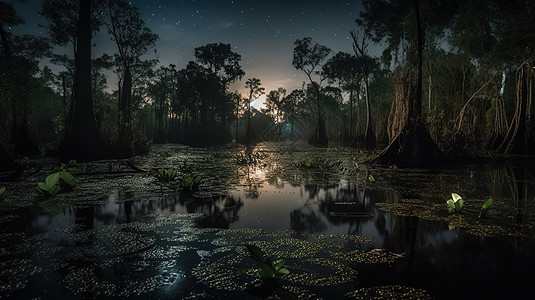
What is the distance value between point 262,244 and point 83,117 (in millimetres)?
14089

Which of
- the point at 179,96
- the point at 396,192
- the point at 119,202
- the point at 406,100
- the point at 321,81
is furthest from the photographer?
the point at 179,96

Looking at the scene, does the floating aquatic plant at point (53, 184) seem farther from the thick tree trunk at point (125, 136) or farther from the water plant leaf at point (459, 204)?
the thick tree trunk at point (125, 136)

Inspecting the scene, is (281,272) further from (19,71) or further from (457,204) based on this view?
(19,71)

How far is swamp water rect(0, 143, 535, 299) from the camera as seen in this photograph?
217cm

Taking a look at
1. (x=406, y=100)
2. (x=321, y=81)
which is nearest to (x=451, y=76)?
(x=321, y=81)

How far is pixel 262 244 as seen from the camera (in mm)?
3154

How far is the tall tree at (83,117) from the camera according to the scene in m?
13.4

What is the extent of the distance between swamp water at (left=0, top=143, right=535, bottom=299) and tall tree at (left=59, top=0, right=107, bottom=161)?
28.5ft

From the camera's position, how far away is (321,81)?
133ft

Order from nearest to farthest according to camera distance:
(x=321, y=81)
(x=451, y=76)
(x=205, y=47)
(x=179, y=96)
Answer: (x=451, y=76) < (x=321, y=81) < (x=205, y=47) < (x=179, y=96)

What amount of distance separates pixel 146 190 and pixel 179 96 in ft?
141

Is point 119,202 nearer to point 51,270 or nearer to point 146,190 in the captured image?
point 146,190

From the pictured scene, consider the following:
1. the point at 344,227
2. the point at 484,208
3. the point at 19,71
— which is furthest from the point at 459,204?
the point at 19,71

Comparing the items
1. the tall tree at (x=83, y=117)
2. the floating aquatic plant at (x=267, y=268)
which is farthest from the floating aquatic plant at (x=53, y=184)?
the tall tree at (x=83, y=117)
